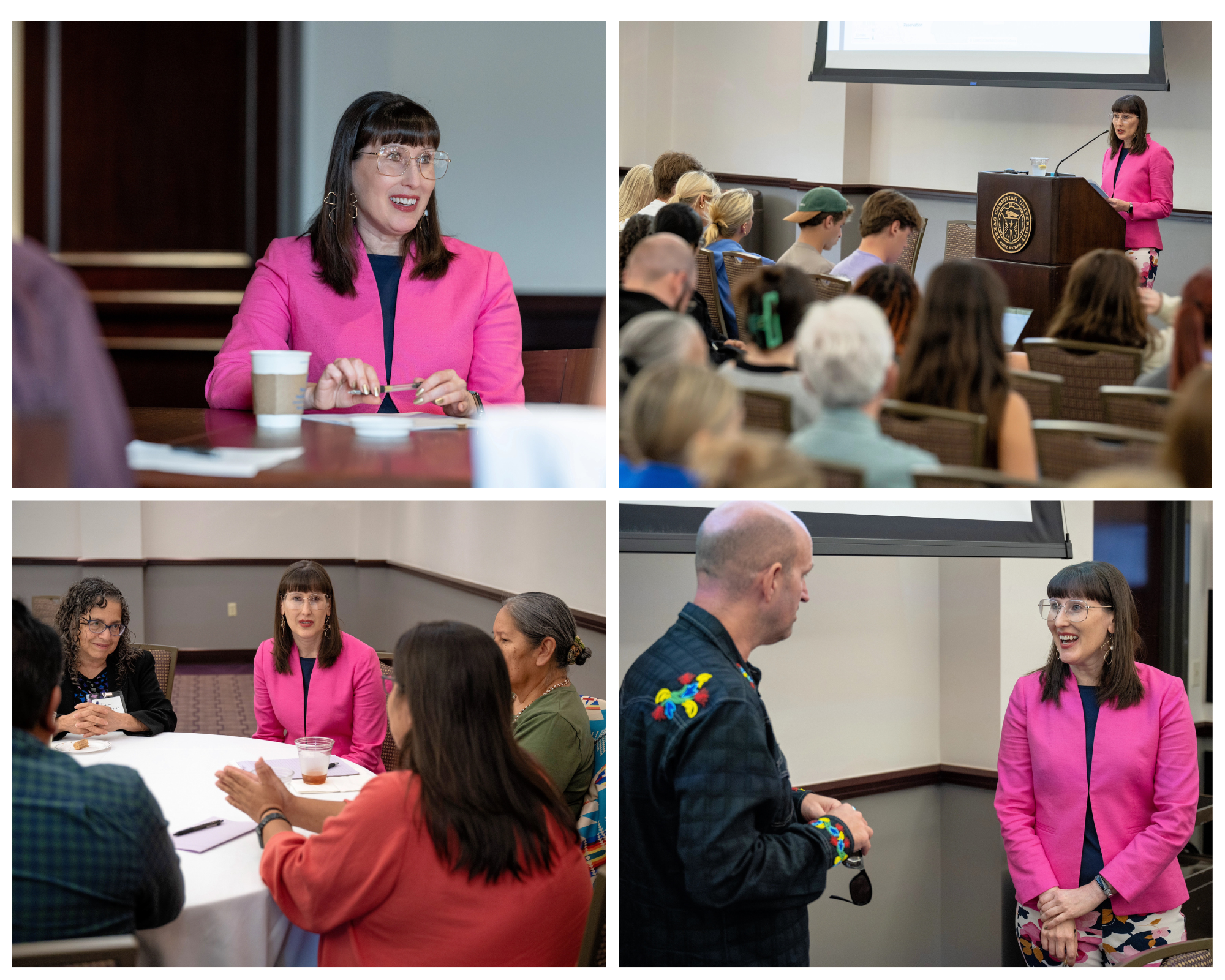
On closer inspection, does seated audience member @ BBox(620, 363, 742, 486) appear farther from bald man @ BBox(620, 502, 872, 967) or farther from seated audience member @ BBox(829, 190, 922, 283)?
seated audience member @ BBox(829, 190, 922, 283)

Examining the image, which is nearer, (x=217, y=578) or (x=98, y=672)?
(x=98, y=672)

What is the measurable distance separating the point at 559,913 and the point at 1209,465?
1.21 m

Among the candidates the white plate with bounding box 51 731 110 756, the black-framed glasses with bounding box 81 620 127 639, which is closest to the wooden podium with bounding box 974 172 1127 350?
the white plate with bounding box 51 731 110 756

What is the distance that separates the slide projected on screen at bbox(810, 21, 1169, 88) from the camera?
9.32ft

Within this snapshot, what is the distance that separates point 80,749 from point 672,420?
1.71 metres

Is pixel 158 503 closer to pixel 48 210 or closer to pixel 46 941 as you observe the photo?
pixel 48 210

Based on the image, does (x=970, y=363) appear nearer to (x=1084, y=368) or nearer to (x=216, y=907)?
(x=1084, y=368)

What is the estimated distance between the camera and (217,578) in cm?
739

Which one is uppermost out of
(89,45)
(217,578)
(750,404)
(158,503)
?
(89,45)

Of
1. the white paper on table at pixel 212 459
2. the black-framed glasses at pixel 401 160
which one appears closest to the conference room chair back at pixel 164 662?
the black-framed glasses at pixel 401 160

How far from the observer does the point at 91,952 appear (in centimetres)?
141

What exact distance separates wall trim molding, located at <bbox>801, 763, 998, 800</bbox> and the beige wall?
2.27 m

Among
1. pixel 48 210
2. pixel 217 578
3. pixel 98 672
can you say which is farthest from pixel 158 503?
pixel 98 672
